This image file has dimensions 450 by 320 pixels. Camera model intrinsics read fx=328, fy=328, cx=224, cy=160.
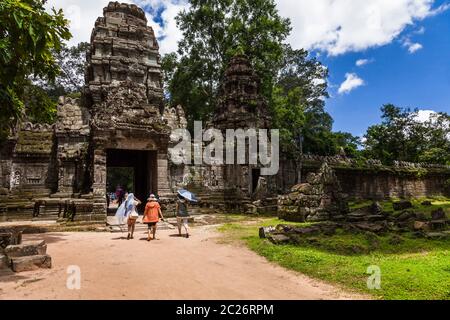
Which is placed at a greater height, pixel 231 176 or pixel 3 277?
pixel 231 176

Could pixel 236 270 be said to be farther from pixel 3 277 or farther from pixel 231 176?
pixel 231 176

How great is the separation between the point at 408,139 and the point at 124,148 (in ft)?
107

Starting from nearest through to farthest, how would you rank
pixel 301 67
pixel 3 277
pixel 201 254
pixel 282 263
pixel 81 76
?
pixel 3 277 → pixel 282 263 → pixel 201 254 → pixel 81 76 → pixel 301 67

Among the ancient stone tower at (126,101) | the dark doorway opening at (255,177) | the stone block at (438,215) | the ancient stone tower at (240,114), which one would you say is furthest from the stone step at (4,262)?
the dark doorway opening at (255,177)

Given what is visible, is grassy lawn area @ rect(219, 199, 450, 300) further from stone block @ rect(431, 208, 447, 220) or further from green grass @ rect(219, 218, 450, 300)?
stone block @ rect(431, 208, 447, 220)

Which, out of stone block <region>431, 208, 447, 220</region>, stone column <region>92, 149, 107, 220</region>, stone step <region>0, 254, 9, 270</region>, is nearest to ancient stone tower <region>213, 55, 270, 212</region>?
stone column <region>92, 149, 107, 220</region>

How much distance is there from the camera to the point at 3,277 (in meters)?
5.38

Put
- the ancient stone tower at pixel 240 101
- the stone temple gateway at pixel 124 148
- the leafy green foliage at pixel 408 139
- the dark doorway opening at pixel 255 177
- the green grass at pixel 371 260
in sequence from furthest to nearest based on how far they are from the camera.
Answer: the leafy green foliage at pixel 408 139, the ancient stone tower at pixel 240 101, the dark doorway opening at pixel 255 177, the stone temple gateway at pixel 124 148, the green grass at pixel 371 260

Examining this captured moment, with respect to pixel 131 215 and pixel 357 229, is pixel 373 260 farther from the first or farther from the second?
pixel 131 215

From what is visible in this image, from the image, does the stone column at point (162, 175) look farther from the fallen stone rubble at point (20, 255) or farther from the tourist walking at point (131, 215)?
the fallen stone rubble at point (20, 255)

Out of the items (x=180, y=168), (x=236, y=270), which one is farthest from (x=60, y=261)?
(x=180, y=168)

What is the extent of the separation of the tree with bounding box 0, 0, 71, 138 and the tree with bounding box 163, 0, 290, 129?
1901 centimetres

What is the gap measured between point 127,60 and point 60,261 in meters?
19.2

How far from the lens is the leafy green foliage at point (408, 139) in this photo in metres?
34.8
